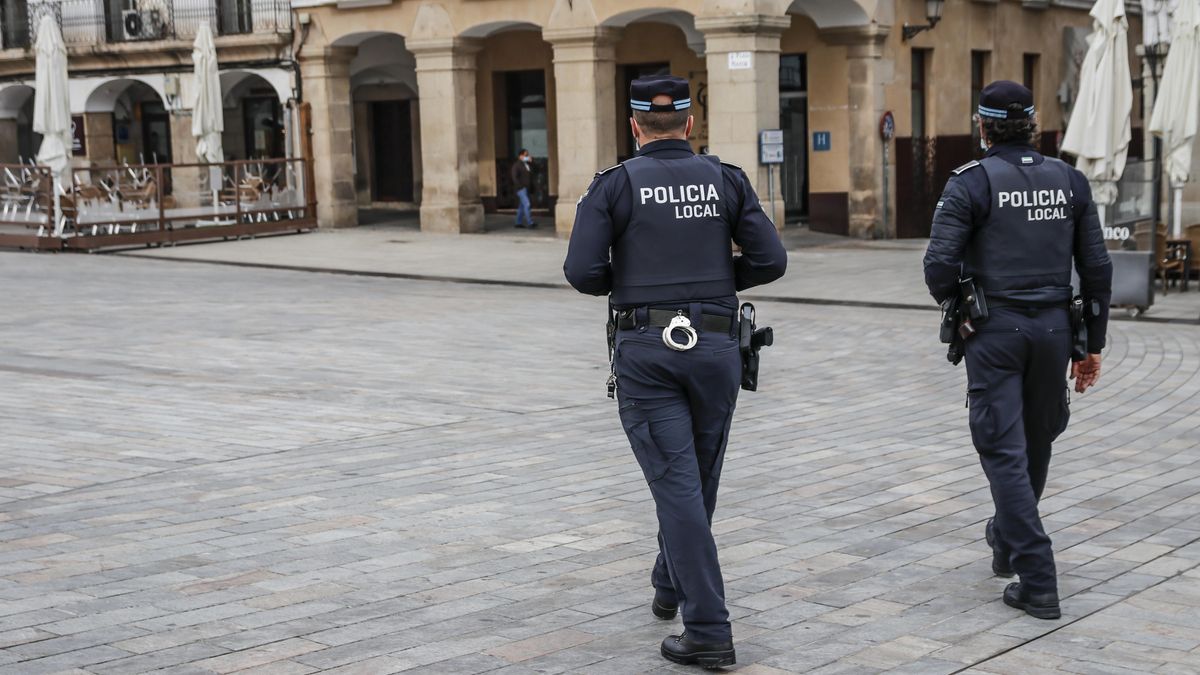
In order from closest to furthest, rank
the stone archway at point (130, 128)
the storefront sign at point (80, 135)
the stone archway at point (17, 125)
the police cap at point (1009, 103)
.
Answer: the police cap at point (1009, 103) < the storefront sign at point (80, 135) < the stone archway at point (130, 128) < the stone archway at point (17, 125)

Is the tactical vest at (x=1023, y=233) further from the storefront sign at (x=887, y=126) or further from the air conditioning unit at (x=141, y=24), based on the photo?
the air conditioning unit at (x=141, y=24)

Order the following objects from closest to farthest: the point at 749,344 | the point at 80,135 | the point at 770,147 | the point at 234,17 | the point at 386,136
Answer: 1. the point at 749,344
2. the point at 770,147
3. the point at 234,17
4. the point at 386,136
5. the point at 80,135

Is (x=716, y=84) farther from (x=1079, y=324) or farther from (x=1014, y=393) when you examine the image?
(x=1014, y=393)

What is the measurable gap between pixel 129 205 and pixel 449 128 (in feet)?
17.9

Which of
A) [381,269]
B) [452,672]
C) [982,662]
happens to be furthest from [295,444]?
[381,269]

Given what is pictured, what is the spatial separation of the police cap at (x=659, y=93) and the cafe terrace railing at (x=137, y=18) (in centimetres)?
2546

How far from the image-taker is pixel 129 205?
82.7 feet

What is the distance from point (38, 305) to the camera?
53.5 feet

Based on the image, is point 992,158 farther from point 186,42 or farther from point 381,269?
point 186,42

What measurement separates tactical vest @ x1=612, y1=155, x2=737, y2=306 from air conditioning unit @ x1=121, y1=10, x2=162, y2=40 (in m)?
28.9

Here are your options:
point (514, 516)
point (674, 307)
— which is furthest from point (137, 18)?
point (674, 307)

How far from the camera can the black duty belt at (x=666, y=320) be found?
4.95m

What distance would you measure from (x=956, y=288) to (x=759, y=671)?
1.65 metres

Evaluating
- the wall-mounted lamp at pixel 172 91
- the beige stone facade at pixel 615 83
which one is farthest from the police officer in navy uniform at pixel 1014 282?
the wall-mounted lamp at pixel 172 91
